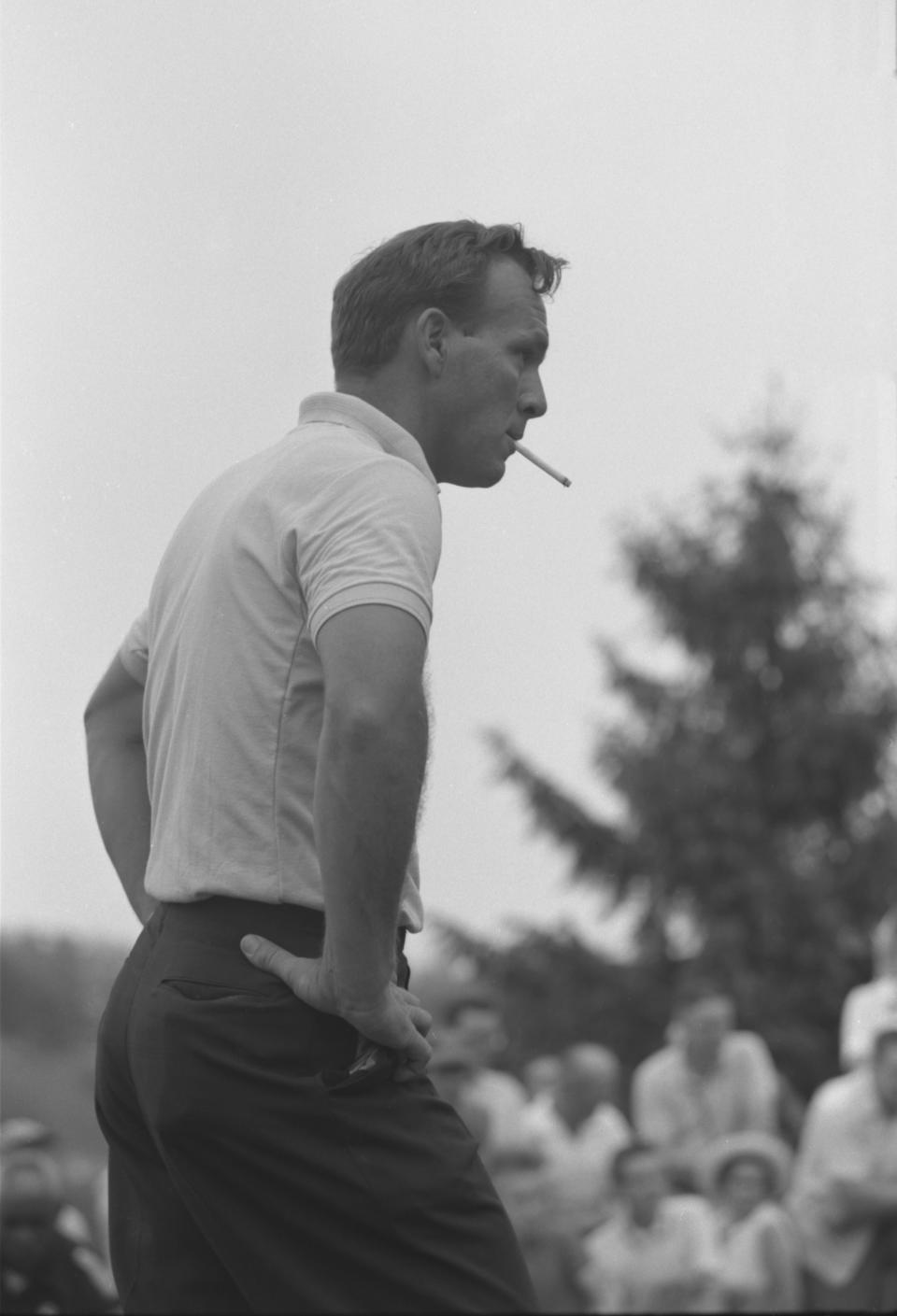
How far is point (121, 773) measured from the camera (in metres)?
1.85

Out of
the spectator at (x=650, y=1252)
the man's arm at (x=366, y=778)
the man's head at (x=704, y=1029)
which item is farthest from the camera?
the man's head at (x=704, y=1029)

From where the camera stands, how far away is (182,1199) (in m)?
1.54

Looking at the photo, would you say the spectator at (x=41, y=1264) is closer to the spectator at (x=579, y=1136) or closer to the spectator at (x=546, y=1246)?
the spectator at (x=546, y=1246)

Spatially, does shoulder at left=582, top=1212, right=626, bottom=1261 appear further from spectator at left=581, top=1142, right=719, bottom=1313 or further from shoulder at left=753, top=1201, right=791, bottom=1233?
shoulder at left=753, top=1201, right=791, bottom=1233

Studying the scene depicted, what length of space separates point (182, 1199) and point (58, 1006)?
8.67 metres

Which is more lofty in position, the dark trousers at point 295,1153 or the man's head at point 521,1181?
the dark trousers at point 295,1153

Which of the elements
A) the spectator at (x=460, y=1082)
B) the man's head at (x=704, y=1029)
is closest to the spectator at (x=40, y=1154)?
the spectator at (x=460, y=1082)

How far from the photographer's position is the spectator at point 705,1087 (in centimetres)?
539

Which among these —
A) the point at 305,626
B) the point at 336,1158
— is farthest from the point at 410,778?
the point at 336,1158

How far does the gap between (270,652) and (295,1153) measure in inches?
16.4

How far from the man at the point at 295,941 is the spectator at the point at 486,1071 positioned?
12.1 ft

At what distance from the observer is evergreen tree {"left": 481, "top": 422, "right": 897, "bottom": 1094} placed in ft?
49.1

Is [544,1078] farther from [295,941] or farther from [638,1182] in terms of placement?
[295,941]

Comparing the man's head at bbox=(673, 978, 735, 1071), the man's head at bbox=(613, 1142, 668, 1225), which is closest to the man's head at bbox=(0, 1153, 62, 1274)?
the man's head at bbox=(613, 1142, 668, 1225)
